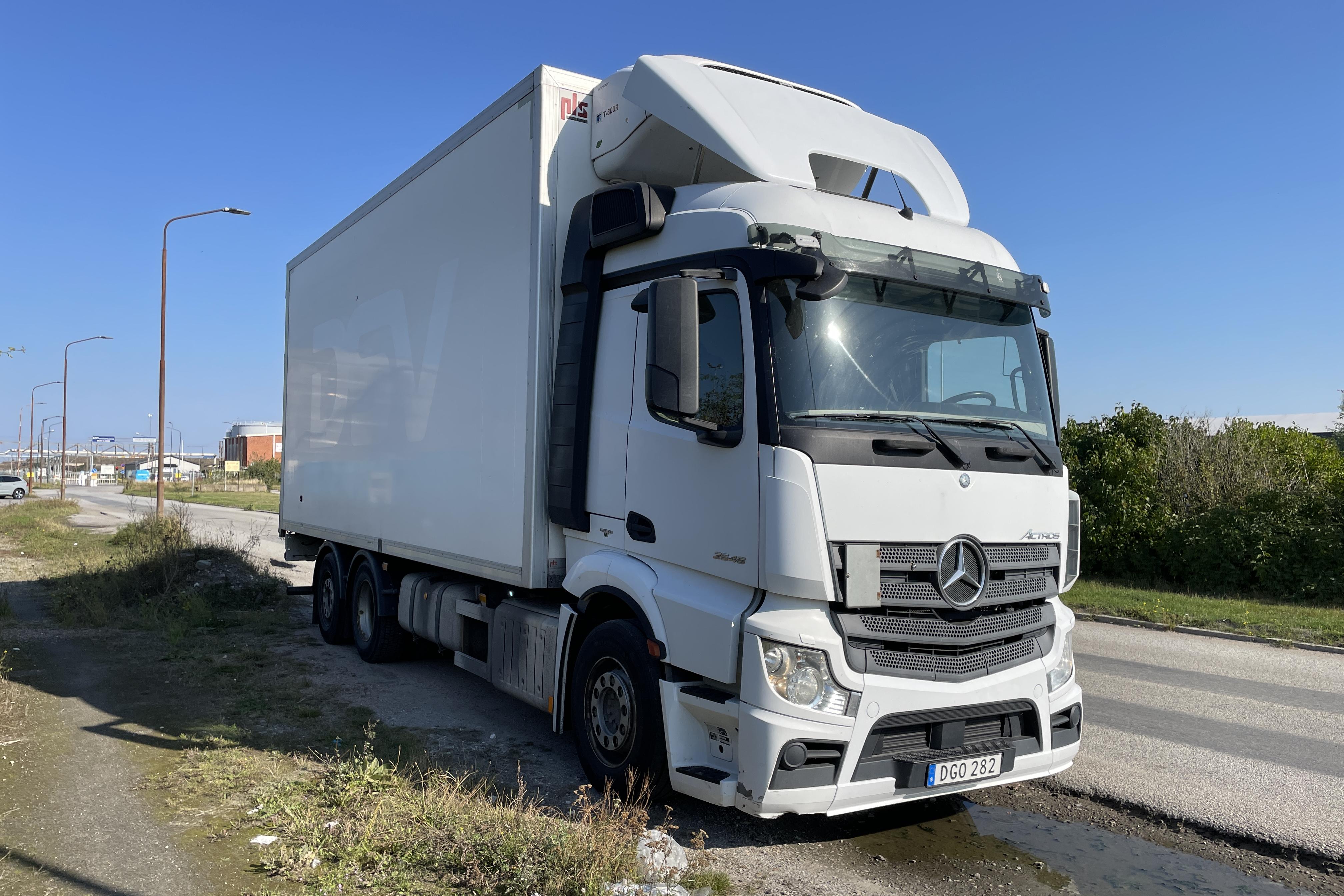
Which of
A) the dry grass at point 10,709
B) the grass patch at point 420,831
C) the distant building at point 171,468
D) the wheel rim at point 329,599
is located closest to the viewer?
the grass patch at point 420,831

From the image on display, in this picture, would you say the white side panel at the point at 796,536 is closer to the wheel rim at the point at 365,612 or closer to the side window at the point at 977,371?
the side window at the point at 977,371

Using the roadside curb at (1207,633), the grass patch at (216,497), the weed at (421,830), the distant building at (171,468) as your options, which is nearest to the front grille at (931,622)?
the weed at (421,830)

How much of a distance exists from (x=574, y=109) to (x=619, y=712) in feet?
12.2

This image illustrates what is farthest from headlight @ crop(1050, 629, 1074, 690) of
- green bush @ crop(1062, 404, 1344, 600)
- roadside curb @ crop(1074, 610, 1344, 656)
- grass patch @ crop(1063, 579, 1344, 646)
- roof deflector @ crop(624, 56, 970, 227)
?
green bush @ crop(1062, 404, 1344, 600)

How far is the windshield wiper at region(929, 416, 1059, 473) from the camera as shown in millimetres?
4734

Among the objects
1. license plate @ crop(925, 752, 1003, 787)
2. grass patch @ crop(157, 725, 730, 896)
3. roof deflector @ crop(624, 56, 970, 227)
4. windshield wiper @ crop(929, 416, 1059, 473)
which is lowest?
grass patch @ crop(157, 725, 730, 896)

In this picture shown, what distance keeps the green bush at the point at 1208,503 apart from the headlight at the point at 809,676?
14795 mm

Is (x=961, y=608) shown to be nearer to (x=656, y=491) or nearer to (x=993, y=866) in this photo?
(x=993, y=866)

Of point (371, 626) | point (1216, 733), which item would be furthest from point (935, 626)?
point (371, 626)

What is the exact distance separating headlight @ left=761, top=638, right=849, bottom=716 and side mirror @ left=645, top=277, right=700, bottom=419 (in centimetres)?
119

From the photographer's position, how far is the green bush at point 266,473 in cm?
7669

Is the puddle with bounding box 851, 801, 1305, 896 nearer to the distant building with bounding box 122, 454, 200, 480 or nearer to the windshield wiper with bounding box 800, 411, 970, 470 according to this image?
the windshield wiper with bounding box 800, 411, 970, 470

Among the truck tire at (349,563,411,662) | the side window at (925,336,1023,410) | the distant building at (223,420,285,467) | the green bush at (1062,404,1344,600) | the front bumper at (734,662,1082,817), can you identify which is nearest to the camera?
the front bumper at (734,662,1082,817)

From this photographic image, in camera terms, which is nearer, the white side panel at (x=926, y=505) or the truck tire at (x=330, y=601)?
the white side panel at (x=926, y=505)
